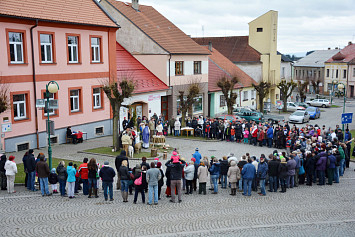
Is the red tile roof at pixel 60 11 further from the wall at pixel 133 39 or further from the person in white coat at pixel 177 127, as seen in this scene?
the person in white coat at pixel 177 127

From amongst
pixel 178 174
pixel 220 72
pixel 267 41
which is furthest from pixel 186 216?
pixel 267 41

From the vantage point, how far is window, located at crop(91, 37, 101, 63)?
27234 millimetres

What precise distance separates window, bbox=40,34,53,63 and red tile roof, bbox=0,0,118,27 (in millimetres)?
1143

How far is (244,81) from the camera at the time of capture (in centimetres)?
4997

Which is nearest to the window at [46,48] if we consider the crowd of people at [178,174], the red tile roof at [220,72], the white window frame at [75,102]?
the white window frame at [75,102]

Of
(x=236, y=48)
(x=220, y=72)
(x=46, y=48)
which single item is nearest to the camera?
(x=46, y=48)

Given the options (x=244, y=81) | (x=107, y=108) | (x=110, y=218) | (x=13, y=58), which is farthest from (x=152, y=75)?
(x=110, y=218)

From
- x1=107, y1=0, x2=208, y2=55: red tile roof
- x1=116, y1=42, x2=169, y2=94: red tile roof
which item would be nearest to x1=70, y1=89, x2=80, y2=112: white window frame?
x1=116, y1=42, x2=169, y2=94: red tile roof

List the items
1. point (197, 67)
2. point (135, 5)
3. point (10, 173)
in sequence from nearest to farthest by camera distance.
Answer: point (10, 173) → point (135, 5) → point (197, 67)

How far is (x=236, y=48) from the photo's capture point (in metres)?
58.8

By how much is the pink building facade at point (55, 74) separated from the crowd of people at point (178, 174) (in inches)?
275

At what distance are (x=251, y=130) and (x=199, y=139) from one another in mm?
3810

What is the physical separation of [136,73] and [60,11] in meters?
9.80

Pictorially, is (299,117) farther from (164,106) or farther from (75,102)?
(75,102)
